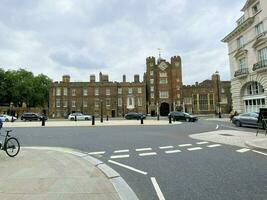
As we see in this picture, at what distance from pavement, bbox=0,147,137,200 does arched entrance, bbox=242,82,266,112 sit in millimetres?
31194

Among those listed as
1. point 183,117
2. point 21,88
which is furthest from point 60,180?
point 21,88

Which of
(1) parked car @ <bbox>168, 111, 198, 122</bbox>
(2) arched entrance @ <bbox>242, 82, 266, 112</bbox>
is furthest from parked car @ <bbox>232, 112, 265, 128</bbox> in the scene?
(1) parked car @ <bbox>168, 111, 198, 122</bbox>

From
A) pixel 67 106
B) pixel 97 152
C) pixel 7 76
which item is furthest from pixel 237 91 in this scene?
pixel 7 76

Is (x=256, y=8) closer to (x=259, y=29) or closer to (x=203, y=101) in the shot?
(x=259, y=29)

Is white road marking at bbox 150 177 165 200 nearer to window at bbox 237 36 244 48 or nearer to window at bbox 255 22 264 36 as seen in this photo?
window at bbox 255 22 264 36

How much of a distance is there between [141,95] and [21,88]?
38507 millimetres

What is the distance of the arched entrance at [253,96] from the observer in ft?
110

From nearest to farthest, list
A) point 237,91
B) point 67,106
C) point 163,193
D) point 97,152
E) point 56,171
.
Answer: point 163,193 < point 56,171 < point 97,152 < point 237,91 < point 67,106

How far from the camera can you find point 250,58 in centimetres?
3534

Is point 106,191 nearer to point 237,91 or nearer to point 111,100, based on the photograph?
point 237,91

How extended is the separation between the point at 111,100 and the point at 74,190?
7112 centimetres

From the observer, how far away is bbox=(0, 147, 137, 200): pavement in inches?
197

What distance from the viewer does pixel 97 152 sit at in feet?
34.3

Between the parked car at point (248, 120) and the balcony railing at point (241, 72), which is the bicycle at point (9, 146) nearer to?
the parked car at point (248, 120)
